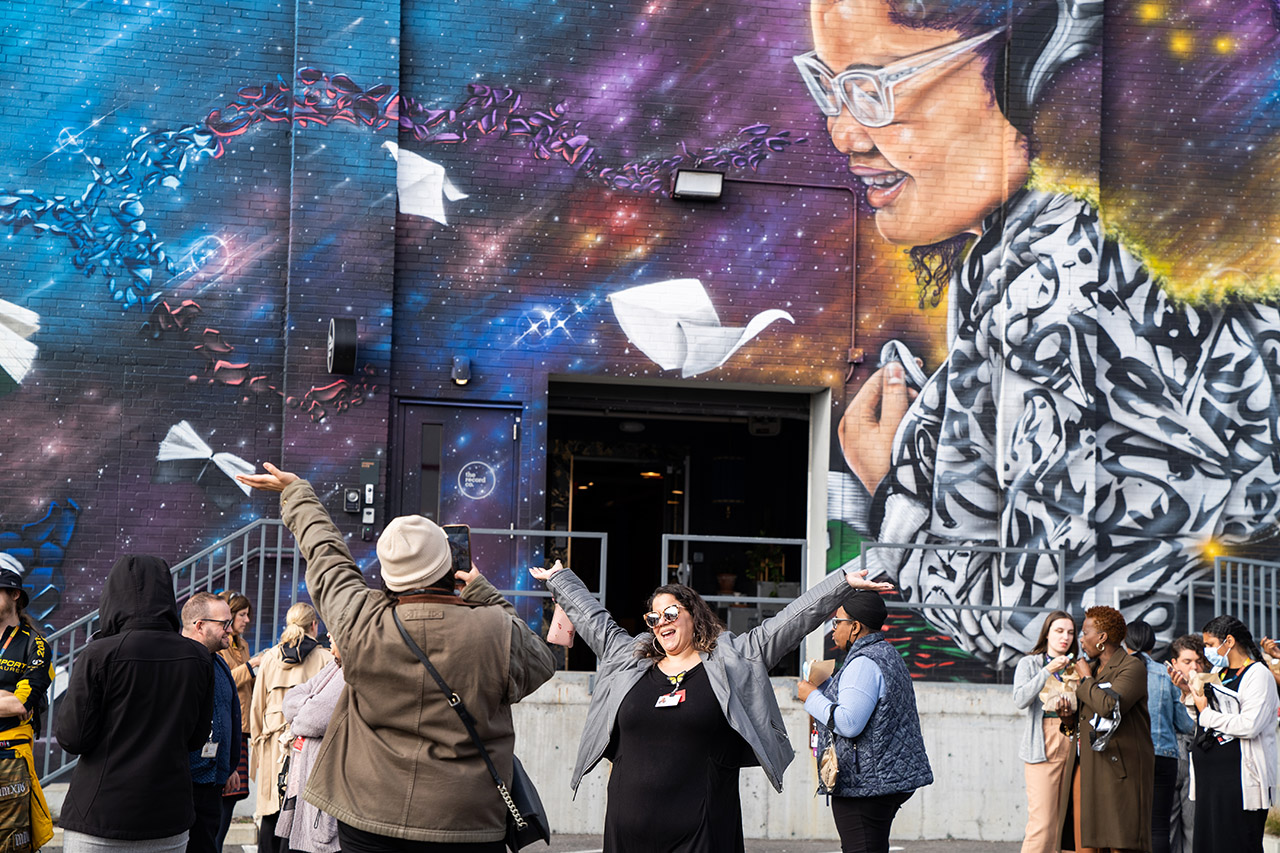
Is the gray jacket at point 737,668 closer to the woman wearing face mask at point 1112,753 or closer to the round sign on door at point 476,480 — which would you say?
the woman wearing face mask at point 1112,753

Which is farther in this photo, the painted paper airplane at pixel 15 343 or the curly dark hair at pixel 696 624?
the painted paper airplane at pixel 15 343

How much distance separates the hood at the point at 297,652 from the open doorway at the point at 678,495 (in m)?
7.44

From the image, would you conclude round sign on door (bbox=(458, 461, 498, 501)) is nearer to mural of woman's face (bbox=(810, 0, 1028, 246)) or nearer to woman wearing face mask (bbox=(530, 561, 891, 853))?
mural of woman's face (bbox=(810, 0, 1028, 246))

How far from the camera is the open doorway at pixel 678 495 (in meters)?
16.2

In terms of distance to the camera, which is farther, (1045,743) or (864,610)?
(1045,743)

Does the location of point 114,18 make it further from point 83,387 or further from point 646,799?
point 646,799

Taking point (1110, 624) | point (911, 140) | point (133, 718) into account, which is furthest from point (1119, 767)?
point (911, 140)

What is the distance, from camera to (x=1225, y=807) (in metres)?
8.23

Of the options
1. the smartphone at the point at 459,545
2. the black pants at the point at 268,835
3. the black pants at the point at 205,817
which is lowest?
the black pants at the point at 268,835

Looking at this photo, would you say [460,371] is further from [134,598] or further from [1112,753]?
[134,598]

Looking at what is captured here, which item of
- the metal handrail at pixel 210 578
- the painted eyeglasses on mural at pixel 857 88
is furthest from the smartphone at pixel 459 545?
the painted eyeglasses on mural at pixel 857 88

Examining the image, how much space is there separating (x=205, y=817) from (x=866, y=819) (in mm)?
3272

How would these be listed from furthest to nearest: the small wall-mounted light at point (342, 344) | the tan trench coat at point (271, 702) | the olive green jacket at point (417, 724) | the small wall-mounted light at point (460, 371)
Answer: the small wall-mounted light at point (460, 371) < the small wall-mounted light at point (342, 344) < the tan trench coat at point (271, 702) < the olive green jacket at point (417, 724)

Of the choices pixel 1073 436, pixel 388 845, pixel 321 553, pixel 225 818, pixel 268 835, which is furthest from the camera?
pixel 1073 436
